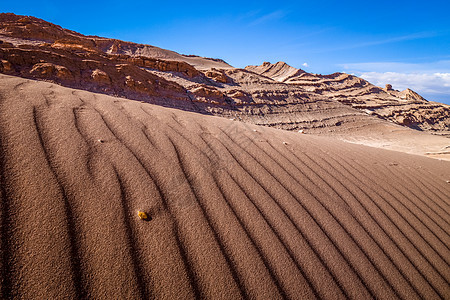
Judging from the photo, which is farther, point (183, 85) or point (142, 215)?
point (183, 85)

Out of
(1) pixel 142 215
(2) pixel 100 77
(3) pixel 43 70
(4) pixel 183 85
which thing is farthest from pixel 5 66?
(1) pixel 142 215

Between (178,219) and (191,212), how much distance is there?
9 centimetres

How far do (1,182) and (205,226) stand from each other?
0.96m

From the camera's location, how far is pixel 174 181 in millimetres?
1389

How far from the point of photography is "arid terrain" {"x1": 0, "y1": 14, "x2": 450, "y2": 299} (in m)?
0.86

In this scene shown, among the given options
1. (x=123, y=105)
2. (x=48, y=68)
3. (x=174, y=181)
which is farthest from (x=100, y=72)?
(x=174, y=181)

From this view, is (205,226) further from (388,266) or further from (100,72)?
(100,72)

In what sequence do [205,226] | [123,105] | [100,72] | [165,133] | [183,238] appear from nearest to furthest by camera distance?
[183,238] → [205,226] → [165,133] → [123,105] → [100,72]

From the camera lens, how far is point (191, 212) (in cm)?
122

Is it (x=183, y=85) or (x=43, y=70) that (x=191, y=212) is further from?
(x=183, y=85)

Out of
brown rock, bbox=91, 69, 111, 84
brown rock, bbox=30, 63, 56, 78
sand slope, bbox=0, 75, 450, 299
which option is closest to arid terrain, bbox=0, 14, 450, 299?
sand slope, bbox=0, 75, 450, 299

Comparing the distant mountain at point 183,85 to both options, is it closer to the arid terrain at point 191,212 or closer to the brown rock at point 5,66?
Result: the brown rock at point 5,66

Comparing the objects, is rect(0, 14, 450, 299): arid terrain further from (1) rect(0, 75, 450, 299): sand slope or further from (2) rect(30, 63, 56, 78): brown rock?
(2) rect(30, 63, 56, 78): brown rock

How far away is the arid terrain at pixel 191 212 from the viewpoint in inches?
34.0
